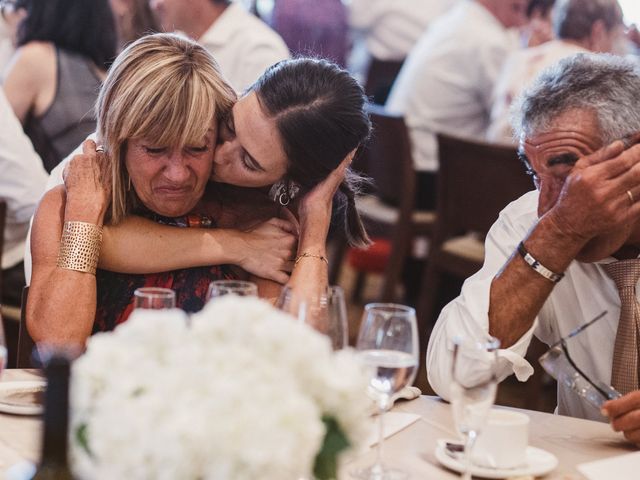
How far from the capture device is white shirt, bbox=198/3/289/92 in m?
4.49

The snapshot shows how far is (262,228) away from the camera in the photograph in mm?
2254

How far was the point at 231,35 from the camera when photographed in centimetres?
452

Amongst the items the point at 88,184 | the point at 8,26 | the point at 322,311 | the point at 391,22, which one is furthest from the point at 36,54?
the point at 391,22

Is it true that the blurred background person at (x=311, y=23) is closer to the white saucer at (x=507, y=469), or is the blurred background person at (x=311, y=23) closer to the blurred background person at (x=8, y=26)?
the blurred background person at (x=8, y=26)

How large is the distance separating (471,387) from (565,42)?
140 inches

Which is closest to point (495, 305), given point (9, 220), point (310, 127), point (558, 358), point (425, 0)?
point (558, 358)

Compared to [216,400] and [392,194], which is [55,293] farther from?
[392,194]

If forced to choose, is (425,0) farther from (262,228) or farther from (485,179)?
(262,228)

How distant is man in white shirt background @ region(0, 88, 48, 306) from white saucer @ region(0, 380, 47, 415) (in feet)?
5.06

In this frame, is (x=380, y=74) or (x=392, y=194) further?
(x=380, y=74)

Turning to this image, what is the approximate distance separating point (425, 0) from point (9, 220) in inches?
169

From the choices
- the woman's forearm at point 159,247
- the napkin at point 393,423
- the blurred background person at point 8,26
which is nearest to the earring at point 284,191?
the woman's forearm at point 159,247

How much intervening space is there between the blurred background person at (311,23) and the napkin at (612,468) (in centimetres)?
465

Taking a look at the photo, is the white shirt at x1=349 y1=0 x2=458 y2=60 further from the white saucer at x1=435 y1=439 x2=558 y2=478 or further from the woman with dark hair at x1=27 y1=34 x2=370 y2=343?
the white saucer at x1=435 y1=439 x2=558 y2=478
